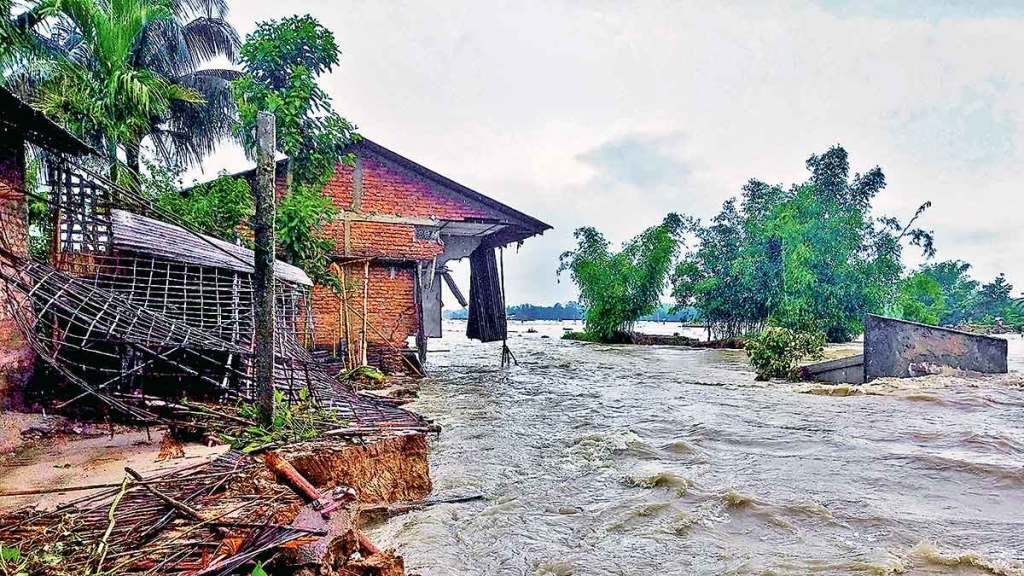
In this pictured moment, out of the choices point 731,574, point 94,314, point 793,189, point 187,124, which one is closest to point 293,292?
point 94,314

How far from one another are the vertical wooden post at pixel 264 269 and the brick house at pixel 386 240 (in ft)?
24.1

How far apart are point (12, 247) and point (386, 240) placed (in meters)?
7.78

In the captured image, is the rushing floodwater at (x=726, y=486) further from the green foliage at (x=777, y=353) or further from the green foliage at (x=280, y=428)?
the green foliage at (x=777, y=353)

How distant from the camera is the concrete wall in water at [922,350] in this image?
12.4m

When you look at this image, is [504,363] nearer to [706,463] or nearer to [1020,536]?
[706,463]

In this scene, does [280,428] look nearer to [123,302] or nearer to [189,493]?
[189,493]

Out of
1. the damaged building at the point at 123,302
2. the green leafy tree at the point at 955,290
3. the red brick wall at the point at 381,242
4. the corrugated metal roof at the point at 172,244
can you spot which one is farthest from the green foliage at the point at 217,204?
the green leafy tree at the point at 955,290

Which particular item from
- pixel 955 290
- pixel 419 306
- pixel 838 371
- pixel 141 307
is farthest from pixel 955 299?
pixel 141 307

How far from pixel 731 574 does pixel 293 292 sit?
252 inches

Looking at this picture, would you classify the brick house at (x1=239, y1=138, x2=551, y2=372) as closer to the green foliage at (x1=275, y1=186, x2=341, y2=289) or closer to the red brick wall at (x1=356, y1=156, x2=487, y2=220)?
the red brick wall at (x1=356, y1=156, x2=487, y2=220)

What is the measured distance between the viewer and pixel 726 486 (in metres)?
5.96

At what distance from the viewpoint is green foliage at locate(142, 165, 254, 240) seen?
9.91 m

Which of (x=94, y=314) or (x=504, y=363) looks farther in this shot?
(x=504, y=363)

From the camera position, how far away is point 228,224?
10328 mm
